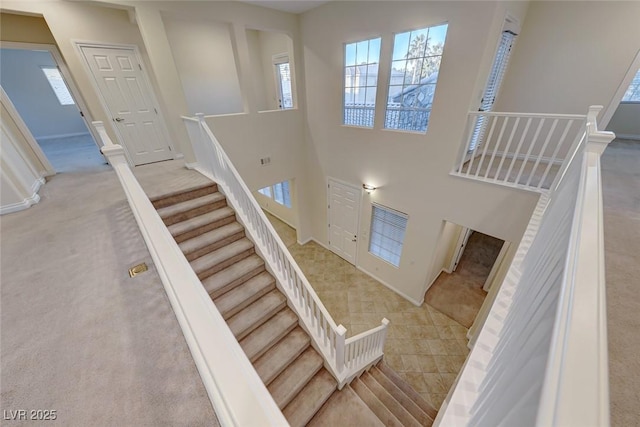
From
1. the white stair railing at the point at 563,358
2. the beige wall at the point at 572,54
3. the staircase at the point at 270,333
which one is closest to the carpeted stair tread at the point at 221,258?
the staircase at the point at 270,333

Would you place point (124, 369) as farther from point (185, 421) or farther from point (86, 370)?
point (185, 421)

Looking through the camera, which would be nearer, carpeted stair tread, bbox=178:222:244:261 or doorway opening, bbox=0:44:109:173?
carpeted stair tread, bbox=178:222:244:261

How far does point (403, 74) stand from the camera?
3.13 m

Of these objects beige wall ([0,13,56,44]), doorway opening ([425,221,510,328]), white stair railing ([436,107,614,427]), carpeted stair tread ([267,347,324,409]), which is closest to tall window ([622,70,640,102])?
doorway opening ([425,221,510,328])

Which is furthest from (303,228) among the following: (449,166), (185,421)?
(185,421)

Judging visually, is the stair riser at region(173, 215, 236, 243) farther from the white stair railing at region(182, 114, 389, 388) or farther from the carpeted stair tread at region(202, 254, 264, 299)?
the carpeted stair tread at region(202, 254, 264, 299)

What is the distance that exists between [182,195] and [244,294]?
5.13ft

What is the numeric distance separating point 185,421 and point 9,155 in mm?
3589

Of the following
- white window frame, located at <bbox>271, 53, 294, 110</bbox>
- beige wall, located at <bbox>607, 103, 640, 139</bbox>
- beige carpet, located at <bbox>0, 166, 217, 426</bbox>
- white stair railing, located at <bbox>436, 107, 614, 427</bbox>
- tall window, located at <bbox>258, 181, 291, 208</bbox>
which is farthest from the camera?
tall window, located at <bbox>258, 181, 291, 208</bbox>

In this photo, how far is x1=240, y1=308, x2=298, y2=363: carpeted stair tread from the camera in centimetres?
224

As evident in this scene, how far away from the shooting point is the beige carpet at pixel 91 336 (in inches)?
37.8

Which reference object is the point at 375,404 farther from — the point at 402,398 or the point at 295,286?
the point at 295,286

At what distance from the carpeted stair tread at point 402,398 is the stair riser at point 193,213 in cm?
295

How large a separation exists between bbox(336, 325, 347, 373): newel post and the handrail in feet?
3.85
